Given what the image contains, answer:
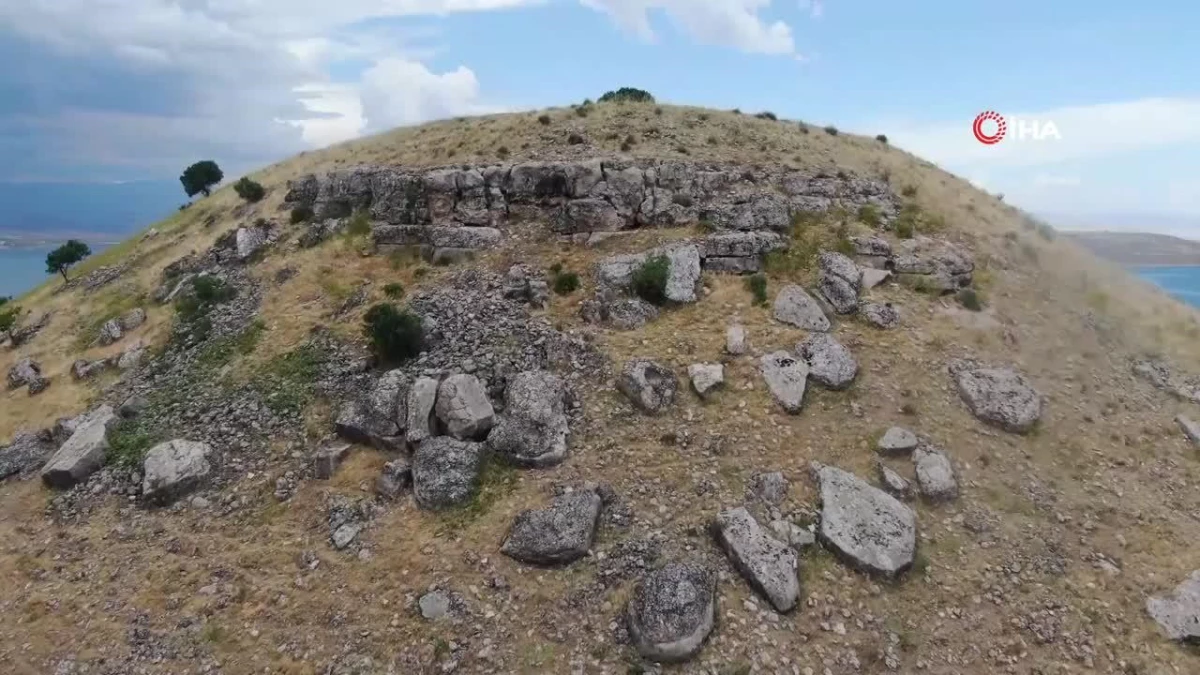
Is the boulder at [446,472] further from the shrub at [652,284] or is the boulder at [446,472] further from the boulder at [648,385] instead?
the shrub at [652,284]

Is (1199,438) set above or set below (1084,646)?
above

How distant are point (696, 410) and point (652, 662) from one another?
907 cm

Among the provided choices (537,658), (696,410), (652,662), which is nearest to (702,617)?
(652,662)

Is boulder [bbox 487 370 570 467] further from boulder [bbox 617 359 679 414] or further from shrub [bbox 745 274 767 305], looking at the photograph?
shrub [bbox 745 274 767 305]

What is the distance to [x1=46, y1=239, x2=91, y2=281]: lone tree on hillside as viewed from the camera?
45.6 m

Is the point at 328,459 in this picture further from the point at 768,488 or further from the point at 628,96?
the point at 628,96

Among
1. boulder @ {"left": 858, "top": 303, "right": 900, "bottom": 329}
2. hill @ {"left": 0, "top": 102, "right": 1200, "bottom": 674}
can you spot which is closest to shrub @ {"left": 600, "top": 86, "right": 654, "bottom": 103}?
hill @ {"left": 0, "top": 102, "right": 1200, "bottom": 674}

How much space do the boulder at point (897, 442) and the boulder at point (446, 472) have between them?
1316cm

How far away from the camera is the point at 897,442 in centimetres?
2348

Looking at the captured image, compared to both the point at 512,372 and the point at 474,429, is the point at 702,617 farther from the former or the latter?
the point at 512,372

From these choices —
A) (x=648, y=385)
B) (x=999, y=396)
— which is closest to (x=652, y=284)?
(x=648, y=385)

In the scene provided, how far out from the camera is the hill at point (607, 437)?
18906mm

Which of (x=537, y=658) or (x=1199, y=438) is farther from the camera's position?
(x=1199, y=438)

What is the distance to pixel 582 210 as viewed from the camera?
112 ft
